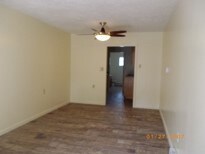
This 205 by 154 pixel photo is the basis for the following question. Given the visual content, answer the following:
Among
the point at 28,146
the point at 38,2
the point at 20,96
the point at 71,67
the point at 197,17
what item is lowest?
the point at 28,146

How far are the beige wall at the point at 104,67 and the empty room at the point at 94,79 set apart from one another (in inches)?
1.2

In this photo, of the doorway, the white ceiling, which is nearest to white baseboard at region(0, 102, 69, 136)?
the doorway

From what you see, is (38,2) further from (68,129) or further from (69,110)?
(69,110)

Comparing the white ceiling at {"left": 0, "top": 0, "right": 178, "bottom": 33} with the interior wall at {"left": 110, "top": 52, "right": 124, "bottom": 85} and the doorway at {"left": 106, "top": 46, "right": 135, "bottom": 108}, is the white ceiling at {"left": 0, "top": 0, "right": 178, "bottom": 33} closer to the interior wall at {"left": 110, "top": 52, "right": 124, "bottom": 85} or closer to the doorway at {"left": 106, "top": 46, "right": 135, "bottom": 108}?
the doorway at {"left": 106, "top": 46, "right": 135, "bottom": 108}

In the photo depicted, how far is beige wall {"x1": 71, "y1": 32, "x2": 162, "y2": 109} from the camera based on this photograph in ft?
17.1

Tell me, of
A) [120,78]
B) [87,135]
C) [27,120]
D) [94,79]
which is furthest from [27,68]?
[120,78]

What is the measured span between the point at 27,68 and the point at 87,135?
1.93 metres

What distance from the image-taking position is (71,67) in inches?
233

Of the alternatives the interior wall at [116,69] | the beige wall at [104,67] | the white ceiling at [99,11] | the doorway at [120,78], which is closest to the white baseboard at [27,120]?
the beige wall at [104,67]

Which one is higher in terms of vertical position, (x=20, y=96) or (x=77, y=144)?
(x=20, y=96)

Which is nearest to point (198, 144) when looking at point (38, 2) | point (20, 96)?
point (38, 2)

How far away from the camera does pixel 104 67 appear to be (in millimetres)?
5664

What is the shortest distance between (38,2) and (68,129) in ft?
7.91

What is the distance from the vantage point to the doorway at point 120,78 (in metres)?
6.31
